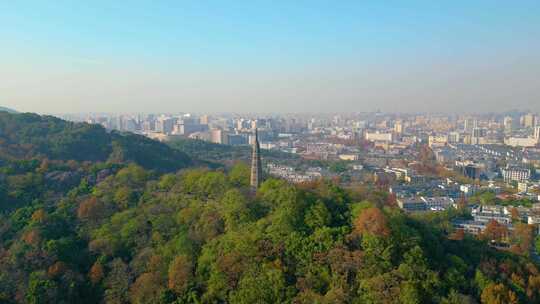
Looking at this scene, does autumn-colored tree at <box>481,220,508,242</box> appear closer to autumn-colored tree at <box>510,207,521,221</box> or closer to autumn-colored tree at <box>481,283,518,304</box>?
autumn-colored tree at <box>510,207,521,221</box>

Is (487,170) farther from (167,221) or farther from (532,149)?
(167,221)

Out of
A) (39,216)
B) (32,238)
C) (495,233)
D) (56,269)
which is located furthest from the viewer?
(495,233)

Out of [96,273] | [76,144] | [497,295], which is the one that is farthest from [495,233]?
[76,144]

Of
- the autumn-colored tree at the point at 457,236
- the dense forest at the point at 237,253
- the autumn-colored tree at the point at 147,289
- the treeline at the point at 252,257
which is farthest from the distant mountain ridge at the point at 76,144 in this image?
the autumn-colored tree at the point at 457,236

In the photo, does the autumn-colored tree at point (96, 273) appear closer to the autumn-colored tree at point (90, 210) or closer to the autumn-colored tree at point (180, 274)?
the autumn-colored tree at point (180, 274)

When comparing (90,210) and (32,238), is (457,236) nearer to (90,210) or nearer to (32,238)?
(90,210)

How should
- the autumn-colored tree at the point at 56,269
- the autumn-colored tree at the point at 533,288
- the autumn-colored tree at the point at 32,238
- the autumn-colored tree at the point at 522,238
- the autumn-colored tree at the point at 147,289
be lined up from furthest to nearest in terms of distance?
the autumn-colored tree at the point at 522,238, the autumn-colored tree at the point at 32,238, the autumn-colored tree at the point at 56,269, the autumn-colored tree at the point at 533,288, the autumn-colored tree at the point at 147,289
